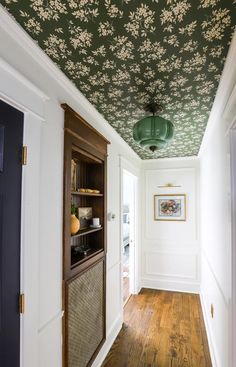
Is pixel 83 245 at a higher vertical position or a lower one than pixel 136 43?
lower

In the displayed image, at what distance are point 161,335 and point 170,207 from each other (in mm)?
2171

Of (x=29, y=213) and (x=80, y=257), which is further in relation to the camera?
(x=80, y=257)

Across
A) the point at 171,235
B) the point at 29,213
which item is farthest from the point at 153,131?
the point at 171,235

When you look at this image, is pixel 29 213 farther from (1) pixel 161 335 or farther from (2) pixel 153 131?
(1) pixel 161 335

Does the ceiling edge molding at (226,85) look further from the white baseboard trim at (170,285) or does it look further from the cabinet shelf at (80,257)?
the white baseboard trim at (170,285)

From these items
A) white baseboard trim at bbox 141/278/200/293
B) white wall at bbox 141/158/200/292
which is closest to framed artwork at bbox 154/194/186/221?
white wall at bbox 141/158/200/292

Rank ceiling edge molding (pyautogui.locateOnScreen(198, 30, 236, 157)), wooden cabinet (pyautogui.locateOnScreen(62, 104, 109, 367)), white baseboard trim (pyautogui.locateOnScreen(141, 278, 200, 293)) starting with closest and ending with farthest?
ceiling edge molding (pyautogui.locateOnScreen(198, 30, 236, 157)) → wooden cabinet (pyautogui.locateOnScreen(62, 104, 109, 367)) → white baseboard trim (pyautogui.locateOnScreen(141, 278, 200, 293))

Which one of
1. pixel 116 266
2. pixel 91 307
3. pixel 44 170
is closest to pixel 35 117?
pixel 44 170

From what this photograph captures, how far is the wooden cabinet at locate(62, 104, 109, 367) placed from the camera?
64.3 inches

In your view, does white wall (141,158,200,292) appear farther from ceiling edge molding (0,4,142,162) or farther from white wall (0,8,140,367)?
Result: white wall (0,8,140,367)

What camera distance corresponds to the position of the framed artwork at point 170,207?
167 inches

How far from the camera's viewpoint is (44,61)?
1.32 meters

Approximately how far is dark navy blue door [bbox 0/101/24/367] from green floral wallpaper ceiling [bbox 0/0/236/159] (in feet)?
1.52

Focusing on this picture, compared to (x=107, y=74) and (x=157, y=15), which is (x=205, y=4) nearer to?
(x=157, y=15)
